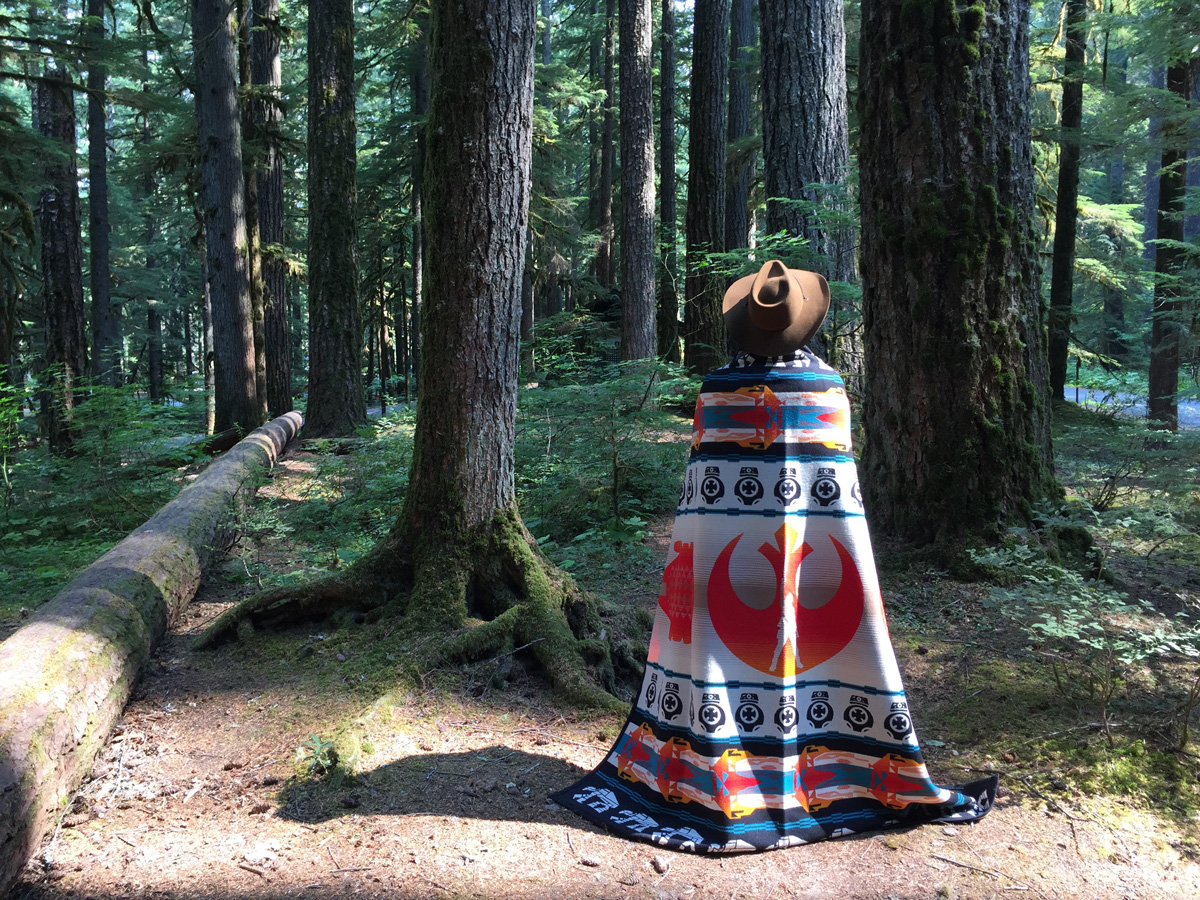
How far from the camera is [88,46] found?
10.5 m

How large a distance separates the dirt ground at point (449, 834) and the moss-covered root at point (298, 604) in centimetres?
83

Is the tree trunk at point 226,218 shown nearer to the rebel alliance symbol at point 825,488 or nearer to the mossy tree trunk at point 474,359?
the mossy tree trunk at point 474,359

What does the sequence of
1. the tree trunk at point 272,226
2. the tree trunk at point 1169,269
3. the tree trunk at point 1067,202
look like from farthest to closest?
the tree trunk at point 272,226 → the tree trunk at point 1067,202 → the tree trunk at point 1169,269

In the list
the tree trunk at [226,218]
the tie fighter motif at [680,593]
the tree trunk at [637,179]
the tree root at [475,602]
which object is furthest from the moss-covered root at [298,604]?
the tree trunk at [226,218]

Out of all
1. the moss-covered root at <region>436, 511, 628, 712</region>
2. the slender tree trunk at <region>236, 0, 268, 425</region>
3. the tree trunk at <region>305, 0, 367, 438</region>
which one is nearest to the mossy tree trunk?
the moss-covered root at <region>436, 511, 628, 712</region>

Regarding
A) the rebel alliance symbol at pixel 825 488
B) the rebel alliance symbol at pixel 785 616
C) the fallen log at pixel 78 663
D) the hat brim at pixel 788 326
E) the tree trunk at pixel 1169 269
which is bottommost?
the fallen log at pixel 78 663

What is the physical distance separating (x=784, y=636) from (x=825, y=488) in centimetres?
57

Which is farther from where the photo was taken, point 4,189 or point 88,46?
point 4,189

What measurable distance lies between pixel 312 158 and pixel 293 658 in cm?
1035

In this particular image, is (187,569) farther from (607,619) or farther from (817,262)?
(817,262)

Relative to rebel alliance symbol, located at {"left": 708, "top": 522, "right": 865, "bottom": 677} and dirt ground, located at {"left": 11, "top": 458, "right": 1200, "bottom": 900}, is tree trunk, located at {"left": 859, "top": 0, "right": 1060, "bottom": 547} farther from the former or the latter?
rebel alliance symbol, located at {"left": 708, "top": 522, "right": 865, "bottom": 677}

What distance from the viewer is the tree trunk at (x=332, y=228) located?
12078 millimetres

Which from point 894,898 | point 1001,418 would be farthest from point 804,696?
point 1001,418

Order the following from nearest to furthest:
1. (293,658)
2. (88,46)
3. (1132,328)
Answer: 1. (293,658)
2. (88,46)
3. (1132,328)
